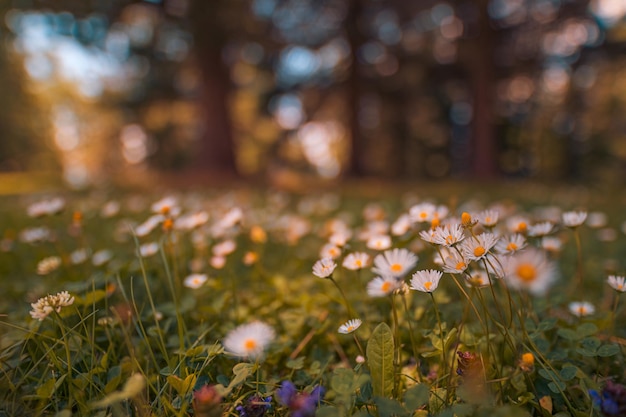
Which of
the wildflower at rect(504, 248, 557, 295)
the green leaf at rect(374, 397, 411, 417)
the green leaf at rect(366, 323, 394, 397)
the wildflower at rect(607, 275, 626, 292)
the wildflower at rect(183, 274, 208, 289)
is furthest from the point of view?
the wildflower at rect(183, 274, 208, 289)

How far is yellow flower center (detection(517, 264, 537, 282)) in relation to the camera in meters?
0.72

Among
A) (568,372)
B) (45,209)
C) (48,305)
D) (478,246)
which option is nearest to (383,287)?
(478,246)

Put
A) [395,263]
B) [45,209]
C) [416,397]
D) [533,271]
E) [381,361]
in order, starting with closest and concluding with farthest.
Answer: [533,271] → [416,397] → [381,361] → [395,263] → [45,209]

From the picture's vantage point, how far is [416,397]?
33.1 inches

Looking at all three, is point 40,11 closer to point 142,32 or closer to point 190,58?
point 142,32

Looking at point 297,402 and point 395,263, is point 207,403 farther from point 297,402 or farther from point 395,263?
point 395,263

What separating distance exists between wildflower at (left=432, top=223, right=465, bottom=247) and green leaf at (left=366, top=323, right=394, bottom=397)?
230 mm

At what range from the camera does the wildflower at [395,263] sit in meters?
1.00

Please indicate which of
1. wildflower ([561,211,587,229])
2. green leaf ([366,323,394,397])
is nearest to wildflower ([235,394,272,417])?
green leaf ([366,323,394,397])

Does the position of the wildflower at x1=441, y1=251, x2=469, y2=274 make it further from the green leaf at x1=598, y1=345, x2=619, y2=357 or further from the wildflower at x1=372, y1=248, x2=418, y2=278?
the green leaf at x1=598, y1=345, x2=619, y2=357

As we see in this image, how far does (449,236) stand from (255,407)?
0.52 m

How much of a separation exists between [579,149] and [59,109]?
31.0 m

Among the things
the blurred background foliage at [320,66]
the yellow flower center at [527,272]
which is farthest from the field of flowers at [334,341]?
the blurred background foliage at [320,66]

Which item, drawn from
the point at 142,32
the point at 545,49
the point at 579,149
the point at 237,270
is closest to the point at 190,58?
the point at 142,32
